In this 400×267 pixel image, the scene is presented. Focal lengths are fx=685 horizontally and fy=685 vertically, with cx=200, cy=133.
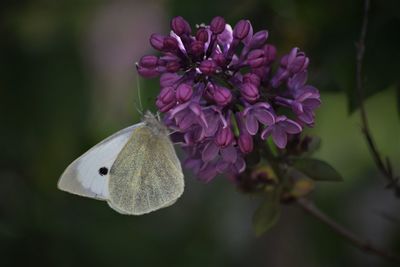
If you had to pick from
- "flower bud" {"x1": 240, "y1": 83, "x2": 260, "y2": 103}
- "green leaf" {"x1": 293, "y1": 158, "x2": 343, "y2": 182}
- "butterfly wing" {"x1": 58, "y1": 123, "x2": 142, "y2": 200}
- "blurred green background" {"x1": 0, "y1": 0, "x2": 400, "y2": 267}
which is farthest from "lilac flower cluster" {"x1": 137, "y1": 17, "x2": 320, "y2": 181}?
"blurred green background" {"x1": 0, "y1": 0, "x2": 400, "y2": 267}

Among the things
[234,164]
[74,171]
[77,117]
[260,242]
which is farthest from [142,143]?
[260,242]

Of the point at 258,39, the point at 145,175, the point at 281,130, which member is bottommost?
the point at 145,175

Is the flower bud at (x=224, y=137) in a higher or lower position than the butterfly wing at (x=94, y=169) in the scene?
higher

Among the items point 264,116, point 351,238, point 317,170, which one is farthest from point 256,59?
point 351,238

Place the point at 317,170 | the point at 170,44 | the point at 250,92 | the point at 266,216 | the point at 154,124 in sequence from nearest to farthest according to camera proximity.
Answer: the point at 250,92 → the point at 170,44 → the point at 317,170 → the point at 266,216 → the point at 154,124

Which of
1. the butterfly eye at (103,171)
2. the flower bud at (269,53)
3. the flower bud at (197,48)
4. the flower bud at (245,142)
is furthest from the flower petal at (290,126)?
the butterfly eye at (103,171)

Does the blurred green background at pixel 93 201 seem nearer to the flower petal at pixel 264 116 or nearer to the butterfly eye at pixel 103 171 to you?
the butterfly eye at pixel 103 171

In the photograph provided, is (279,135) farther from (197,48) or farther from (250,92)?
(197,48)
